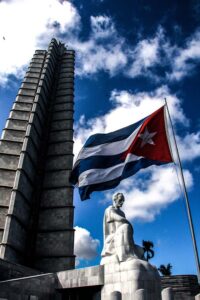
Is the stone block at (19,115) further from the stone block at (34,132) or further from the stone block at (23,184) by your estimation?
the stone block at (23,184)

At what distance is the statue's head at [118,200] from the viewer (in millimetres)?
9523

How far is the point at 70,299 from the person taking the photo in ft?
29.0

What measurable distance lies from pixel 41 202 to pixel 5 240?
664 centimetres

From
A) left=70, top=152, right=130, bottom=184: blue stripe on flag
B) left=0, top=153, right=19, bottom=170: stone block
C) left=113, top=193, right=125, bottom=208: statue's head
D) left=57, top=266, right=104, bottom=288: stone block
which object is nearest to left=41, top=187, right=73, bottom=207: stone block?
left=0, top=153, right=19, bottom=170: stone block

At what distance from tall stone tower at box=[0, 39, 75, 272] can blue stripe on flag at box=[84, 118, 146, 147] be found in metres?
11.1

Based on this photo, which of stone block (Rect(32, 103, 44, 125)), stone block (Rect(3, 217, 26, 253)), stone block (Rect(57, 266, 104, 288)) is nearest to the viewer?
stone block (Rect(57, 266, 104, 288))

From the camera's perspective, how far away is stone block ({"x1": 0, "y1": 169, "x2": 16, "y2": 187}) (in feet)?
76.6

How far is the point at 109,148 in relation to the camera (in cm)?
1014

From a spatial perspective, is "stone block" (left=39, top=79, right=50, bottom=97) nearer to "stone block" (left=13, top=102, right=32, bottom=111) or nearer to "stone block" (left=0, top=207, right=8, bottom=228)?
"stone block" (left=13, top=102, right=32, bottom=111)

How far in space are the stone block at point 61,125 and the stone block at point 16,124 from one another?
10.5 ft

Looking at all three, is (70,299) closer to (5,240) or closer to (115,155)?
(115,155)

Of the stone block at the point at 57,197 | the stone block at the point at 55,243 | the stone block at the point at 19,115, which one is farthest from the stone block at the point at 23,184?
the stone block at the point at 19,115

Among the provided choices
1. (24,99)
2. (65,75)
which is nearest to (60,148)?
(24,99)

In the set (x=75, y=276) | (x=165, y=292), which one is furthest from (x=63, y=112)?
(x=165, y=292)
